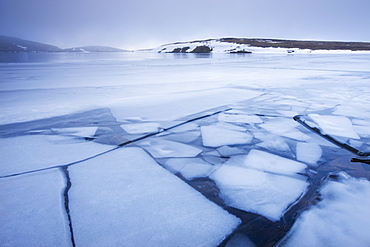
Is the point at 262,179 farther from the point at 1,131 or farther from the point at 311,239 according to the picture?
the point at 1,131

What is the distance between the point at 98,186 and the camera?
1295mm

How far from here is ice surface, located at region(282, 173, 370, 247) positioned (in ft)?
3.03

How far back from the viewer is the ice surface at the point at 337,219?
3.03ft

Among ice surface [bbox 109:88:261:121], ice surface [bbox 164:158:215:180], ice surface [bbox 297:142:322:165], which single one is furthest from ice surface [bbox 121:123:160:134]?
ice surface [bbox 297:142:322:165]

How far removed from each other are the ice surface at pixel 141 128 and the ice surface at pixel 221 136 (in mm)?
499

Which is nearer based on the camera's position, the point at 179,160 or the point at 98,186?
the point at 98,186

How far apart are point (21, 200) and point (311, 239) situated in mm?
1410

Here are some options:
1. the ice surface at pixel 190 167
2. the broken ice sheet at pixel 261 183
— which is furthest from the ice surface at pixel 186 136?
the broken ice sheet at pixel 261 183

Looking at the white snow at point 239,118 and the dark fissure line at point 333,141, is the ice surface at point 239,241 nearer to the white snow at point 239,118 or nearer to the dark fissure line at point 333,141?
the dark fissure line at point 333,141

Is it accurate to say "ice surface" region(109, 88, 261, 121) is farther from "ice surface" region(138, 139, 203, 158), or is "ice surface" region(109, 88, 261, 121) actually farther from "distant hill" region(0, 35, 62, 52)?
"distant hill" region(0, 35, 62, 52)

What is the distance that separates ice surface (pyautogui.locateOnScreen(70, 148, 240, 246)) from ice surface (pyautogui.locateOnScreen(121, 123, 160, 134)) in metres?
0.71

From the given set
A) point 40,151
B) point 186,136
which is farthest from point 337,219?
point 40,151

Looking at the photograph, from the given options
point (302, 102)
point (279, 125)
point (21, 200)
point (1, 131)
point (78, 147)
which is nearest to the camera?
point (21, 200)

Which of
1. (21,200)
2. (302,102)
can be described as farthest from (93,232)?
(302,102)
